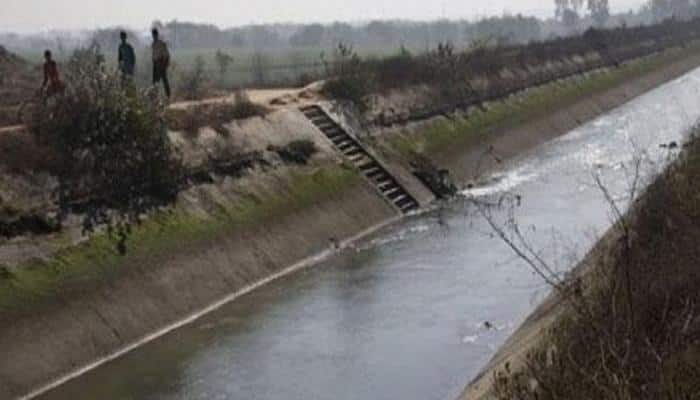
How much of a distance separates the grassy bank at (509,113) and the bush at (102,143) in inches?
585

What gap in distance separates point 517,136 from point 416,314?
28.7m

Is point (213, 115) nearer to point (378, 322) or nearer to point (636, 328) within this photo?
point (378, 322)

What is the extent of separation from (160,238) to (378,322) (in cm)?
617

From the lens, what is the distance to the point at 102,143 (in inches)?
991

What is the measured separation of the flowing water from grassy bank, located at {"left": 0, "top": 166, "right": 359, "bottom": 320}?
6.67 feet

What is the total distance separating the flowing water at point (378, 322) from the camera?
18781 millimetres

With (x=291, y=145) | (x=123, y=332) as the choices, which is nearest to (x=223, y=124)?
(x=291, y=145)

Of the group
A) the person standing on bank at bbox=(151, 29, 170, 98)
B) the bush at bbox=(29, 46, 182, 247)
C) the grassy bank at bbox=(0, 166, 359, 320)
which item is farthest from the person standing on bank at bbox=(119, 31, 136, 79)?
the grassy bank at bbox=(0, 166, 359, 320)

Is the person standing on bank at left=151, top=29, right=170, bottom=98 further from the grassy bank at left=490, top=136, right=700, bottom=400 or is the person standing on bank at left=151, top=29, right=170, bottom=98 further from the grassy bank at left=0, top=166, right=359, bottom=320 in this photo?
the grassy bank at left=490, top=136, right=700, bottom=400

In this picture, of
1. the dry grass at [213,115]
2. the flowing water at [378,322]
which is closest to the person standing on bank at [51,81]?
the dry grass at [213,115]

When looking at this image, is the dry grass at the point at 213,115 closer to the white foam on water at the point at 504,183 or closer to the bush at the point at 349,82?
the bush at the point at 349,82

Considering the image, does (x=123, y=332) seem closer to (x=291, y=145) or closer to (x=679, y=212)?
(x=679, y=212)

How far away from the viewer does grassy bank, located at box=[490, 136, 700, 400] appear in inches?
359

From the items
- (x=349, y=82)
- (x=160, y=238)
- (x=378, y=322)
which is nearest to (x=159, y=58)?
(x=160, y=238)
